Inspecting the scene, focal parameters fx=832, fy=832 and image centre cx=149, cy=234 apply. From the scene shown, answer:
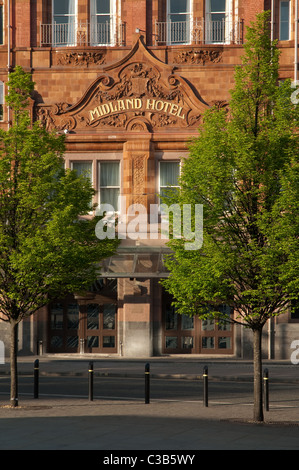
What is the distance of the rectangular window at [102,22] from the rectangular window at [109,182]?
542 centimetres

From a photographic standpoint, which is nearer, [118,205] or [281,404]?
[281,404]

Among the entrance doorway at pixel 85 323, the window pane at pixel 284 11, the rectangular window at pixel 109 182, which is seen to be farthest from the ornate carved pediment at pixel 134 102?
the entrance doorway at pixel 85 323

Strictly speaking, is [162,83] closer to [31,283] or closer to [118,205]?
[118,205]

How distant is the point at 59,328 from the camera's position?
119 feet

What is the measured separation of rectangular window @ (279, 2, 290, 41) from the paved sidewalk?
19629mm

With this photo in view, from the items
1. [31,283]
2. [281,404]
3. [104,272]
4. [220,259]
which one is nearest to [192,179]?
[220,259]

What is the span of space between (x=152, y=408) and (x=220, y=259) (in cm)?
448

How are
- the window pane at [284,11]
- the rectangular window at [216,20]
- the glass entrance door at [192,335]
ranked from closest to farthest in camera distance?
1. the glass entrance door at [192,335]
2. the window pane at [284,11]
3. the rectangular window at [216,20]

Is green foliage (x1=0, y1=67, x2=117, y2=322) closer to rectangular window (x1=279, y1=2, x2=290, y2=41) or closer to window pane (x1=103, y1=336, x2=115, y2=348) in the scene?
window pane (x1=103, y1=336, x2=115, y2=348)

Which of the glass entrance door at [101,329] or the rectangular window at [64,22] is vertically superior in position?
the rectangular window at [64,22]

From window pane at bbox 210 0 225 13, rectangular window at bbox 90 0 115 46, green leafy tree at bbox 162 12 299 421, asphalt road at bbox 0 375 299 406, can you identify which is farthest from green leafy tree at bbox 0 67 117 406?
window pane at bbox 210 0 225 13

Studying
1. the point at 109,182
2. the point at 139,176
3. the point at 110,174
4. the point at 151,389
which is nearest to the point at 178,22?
the point at 139,176

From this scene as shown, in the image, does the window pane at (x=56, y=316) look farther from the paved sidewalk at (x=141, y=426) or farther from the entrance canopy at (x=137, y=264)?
the paved sidewalk at (x=141, y=426)

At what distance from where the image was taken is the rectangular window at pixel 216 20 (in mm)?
36281
